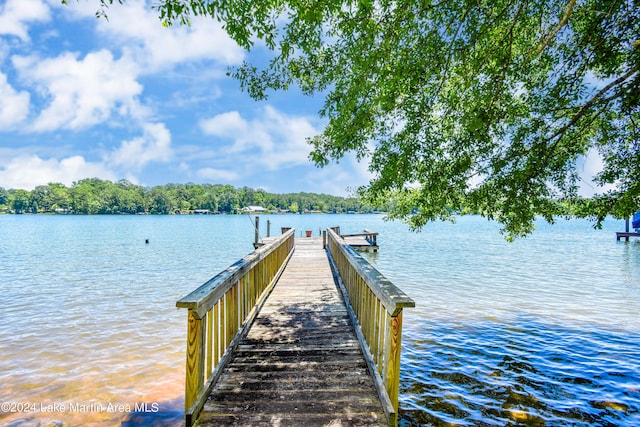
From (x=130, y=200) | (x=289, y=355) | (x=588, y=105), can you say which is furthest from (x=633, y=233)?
(x=130, y=200)

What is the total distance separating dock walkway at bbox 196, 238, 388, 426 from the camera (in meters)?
3.04

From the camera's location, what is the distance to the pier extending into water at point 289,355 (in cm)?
303

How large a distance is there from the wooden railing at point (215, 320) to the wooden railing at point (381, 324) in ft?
5.07

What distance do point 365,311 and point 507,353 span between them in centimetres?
395

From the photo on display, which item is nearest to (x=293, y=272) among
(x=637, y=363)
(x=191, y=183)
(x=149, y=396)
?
(x=149, y=396)

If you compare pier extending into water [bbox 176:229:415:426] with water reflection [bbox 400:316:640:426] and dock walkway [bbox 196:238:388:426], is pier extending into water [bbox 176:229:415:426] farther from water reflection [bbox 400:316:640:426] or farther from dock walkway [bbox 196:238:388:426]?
water reflection [bbox 400:316:640:426]

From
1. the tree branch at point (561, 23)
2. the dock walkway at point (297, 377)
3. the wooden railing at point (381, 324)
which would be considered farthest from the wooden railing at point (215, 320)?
the tree branch at point (561, 23)

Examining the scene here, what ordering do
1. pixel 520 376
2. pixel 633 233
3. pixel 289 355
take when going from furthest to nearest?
1. pixel 633 233
2. pixel 520 376
3. pixel 289 355

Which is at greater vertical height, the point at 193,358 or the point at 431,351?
the point at 193,358

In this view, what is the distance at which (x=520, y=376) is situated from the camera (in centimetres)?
590

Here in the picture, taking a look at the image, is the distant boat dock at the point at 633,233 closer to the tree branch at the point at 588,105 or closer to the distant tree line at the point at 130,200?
the tree branch at the point at 588,105

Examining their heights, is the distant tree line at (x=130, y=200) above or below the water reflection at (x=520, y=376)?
above

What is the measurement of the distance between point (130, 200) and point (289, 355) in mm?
160517

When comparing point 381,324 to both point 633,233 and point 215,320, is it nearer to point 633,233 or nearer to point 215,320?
point 215,320
